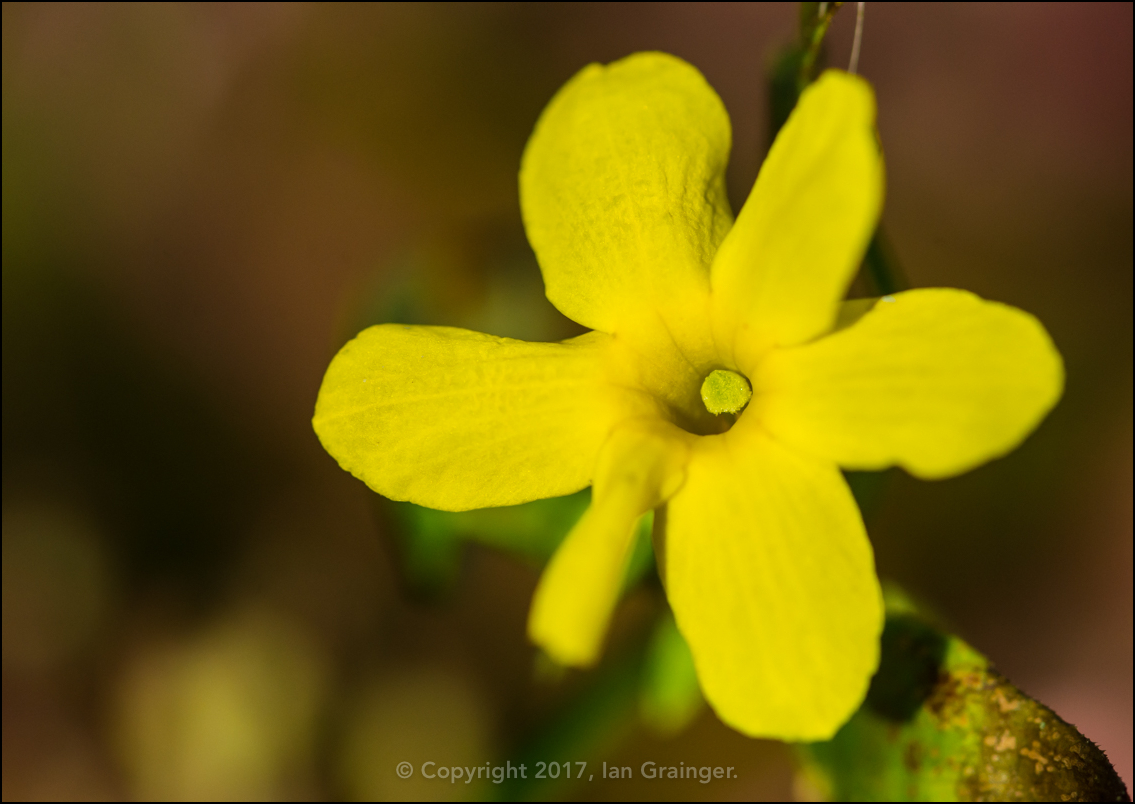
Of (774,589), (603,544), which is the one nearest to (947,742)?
(774,589)

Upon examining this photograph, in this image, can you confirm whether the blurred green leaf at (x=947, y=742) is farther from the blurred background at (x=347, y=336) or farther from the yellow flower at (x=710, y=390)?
the blurred background at (x=347, y=336)

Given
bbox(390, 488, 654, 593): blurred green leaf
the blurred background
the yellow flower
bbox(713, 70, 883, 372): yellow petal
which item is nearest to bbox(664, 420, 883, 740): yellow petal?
the yellow flower

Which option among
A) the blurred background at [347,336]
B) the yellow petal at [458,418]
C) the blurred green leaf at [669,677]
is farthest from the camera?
the blurred background at [347,336]

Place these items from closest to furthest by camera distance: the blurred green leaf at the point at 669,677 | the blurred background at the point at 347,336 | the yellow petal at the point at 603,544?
the yellow petal at the point at 603,544
the blurred green leaf at the point at 669,677
the blurred background at the point at 347,336

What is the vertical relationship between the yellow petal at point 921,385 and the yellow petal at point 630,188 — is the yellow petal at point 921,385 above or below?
below

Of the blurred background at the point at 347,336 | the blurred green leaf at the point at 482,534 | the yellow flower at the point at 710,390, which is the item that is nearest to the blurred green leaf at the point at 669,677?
the blurred green leaf at the point at 482,534
